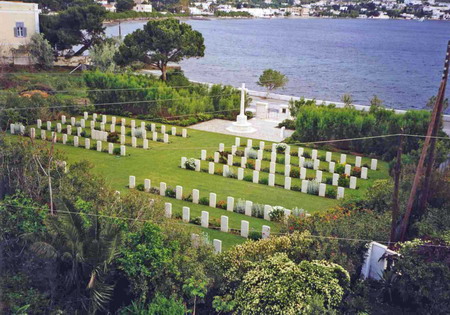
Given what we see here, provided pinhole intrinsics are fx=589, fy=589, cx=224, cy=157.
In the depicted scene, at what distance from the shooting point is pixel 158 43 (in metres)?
38.7

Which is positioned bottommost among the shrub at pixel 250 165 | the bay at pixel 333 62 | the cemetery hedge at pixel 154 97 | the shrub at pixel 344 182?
the bay at pixel 333 62

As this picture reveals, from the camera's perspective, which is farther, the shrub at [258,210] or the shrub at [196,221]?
the shrub at [258,210]

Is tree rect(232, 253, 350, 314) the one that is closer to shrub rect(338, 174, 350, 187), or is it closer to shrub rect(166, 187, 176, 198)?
shrub rect(166, 187, 176, 198)

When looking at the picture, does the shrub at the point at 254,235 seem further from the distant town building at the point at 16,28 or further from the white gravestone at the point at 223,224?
the distant town building at the point at 16,28

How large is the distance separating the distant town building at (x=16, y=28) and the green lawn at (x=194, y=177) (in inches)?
830

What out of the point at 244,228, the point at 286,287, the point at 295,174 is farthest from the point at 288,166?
the point at 286,287

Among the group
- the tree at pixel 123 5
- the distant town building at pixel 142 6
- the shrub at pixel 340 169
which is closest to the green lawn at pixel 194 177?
the shrub at pixel 340 169

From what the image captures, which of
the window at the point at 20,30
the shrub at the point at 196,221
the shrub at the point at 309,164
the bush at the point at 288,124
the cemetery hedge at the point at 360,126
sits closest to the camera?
the shrub at the point at 196,221

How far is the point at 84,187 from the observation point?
14.9 meters

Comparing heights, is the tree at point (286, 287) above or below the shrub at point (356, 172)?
above

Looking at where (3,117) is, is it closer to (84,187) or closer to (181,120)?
(181,120)

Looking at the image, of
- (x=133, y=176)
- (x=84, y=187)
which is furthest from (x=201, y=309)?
(x=133, y=176)

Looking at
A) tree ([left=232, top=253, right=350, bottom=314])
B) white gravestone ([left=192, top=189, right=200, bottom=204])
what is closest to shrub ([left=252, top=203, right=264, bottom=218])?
white gravestone ([left=192, top=189, right=200, bottom=204])

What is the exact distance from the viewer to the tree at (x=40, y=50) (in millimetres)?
45062
